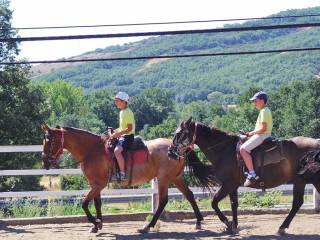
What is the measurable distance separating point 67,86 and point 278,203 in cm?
12173

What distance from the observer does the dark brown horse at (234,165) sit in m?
12.3

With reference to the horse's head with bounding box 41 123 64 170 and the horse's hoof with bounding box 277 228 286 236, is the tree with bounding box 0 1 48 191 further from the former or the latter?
the horse's hoof with bounding box 277 228 286 236

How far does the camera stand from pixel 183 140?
487 inches

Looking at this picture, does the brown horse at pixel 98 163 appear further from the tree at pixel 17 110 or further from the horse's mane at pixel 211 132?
the tree at pixel 17 110

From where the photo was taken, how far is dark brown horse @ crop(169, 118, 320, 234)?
1230cm

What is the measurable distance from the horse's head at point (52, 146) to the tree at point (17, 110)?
70.2 ft

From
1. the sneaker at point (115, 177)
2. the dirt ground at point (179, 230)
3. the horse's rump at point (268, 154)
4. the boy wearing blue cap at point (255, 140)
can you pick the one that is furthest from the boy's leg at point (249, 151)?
the sneaker at point (115, 177)

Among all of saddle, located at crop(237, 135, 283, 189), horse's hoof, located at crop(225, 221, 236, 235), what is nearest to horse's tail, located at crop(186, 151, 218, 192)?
saddle, located at crop(237, 135, 283, 189)

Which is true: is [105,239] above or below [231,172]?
below

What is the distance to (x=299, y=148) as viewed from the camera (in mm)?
12383

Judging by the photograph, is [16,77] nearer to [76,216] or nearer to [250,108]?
[76,216]

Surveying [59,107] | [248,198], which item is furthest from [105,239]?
[59,107]

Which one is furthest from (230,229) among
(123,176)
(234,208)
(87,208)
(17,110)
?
(17,110)

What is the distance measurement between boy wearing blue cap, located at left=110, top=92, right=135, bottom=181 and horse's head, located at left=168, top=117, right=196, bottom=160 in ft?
3.29
